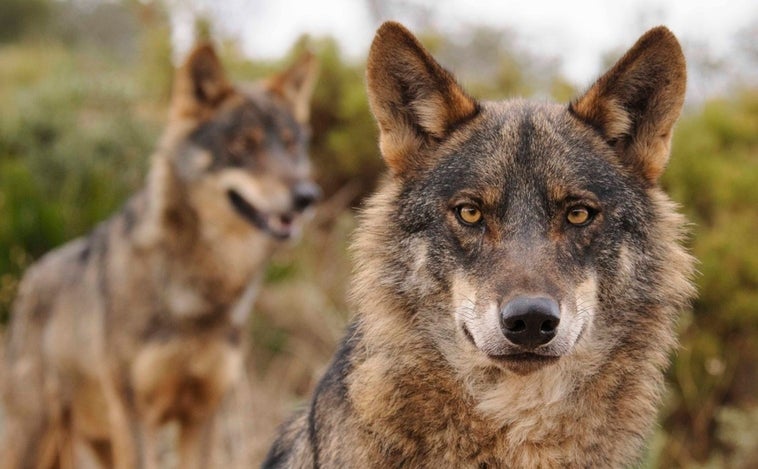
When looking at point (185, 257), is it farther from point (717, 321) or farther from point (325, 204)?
point (717, 321)

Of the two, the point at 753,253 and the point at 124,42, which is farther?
the point at 124,42

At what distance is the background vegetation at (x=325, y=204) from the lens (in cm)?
764

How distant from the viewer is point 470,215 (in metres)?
3.13

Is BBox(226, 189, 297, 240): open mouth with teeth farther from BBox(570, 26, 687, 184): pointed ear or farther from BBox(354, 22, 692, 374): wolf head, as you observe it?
BBox(570, 26, 687, 184): pointed ear

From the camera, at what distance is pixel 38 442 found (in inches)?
256

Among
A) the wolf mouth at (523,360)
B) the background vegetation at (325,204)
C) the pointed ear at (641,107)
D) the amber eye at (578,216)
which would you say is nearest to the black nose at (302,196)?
the background vegetation at (325,204)

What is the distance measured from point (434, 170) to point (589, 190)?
58 cm

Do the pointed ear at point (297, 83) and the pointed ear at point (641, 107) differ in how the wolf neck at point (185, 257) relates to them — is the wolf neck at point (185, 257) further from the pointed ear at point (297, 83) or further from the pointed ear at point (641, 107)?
the pointed ear at point (641, 107)

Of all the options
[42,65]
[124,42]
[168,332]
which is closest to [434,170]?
[168,332]

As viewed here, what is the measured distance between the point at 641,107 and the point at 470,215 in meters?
0.87

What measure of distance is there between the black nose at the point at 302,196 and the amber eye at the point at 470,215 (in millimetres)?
3770

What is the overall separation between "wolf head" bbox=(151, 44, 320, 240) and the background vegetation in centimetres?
166

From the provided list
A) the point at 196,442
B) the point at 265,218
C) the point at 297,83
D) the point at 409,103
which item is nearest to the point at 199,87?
the point at 297,83

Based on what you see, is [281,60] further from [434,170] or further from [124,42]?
[124,42]
